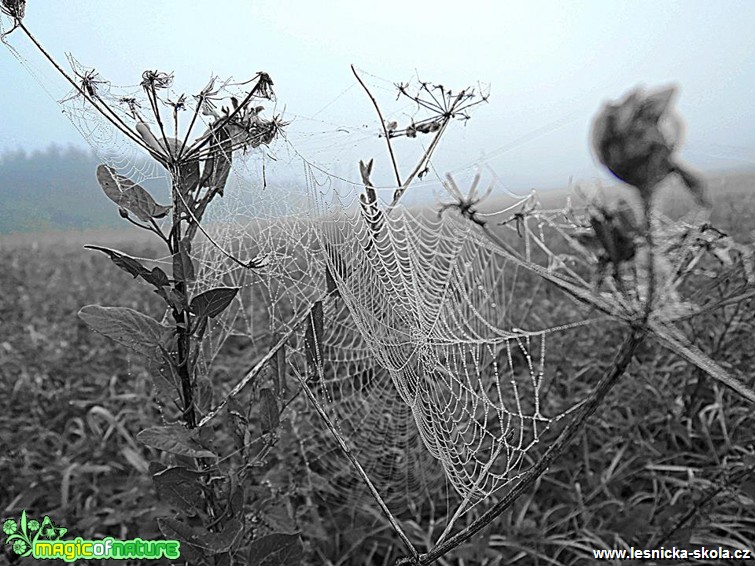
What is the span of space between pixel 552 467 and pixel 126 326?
1119 millimetres

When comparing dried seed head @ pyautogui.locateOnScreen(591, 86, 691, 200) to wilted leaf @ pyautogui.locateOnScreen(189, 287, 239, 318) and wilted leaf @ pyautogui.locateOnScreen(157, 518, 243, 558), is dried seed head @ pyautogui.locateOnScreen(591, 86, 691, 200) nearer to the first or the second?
wilted leaf @ pyautogui.locateOnScreen(189, 287, 239, 318)

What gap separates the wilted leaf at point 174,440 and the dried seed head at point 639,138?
54cm

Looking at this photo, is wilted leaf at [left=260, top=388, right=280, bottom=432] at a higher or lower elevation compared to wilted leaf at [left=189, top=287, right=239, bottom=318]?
lower

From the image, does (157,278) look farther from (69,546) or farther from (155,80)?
(69,546)

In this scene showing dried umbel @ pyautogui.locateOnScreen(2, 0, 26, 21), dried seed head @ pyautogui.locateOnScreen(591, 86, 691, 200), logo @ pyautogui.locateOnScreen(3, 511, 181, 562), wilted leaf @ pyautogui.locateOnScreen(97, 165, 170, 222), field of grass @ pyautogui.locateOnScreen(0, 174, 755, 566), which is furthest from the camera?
field of grass @ pyautogui.locateOnScreen(0, 174, 755, 566)

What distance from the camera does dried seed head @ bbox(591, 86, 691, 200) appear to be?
257 mm

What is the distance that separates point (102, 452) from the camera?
5.29ft

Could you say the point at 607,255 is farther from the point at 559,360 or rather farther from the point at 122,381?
the point at 122,381

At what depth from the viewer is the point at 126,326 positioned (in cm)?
68

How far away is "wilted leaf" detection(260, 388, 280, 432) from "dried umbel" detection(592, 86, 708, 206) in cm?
56

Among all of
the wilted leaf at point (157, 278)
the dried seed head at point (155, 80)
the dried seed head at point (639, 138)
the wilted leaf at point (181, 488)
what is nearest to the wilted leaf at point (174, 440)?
the wilted leaf at point (181, 488)

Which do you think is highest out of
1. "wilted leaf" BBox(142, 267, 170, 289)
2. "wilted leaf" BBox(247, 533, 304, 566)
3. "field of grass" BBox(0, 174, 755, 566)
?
"wilted leaf" BBox(142, 267, 170, 289)

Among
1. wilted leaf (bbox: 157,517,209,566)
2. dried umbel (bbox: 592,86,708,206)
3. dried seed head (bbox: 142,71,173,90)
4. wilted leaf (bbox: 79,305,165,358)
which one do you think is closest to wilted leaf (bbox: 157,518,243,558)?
wilted leaf (bbox: 157,517,209,566)

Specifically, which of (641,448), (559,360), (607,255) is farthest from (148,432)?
(559,360)
